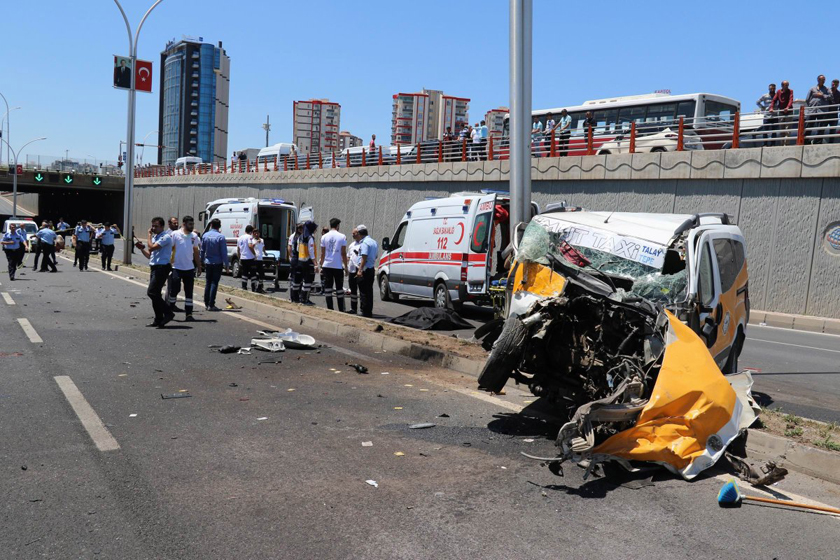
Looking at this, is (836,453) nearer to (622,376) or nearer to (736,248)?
(622,376)

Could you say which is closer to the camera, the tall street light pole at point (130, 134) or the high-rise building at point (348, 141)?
the tall street light pole at point (130, 134)

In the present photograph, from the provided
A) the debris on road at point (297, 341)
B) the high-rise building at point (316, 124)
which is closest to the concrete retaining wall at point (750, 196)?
the debris on road at point (297, 341)

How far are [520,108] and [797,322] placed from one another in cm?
1214

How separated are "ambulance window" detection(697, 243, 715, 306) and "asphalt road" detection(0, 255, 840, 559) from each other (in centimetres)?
179

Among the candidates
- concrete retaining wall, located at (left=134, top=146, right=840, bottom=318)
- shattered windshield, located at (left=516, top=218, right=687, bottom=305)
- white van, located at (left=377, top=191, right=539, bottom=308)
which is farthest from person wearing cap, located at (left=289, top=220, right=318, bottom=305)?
concrete retaining wall, located at (left=134, top=146, right=840, bottom=318)

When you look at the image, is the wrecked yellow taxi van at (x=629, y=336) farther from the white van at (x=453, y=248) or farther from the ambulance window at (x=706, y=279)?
the white van at (x=453, y=248)

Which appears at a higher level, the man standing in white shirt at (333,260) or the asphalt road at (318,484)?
the man standing in white shirt at (333,260)

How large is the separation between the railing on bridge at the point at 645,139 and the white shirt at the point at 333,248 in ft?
34.3

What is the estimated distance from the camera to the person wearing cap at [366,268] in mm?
13891

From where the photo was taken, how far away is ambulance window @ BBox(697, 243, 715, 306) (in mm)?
6444

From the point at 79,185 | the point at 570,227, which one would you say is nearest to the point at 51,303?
the point at 570,227

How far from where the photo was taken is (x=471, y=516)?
13.8 feet

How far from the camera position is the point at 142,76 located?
92.3 feet

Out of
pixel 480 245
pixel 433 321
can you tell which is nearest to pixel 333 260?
pixel 433 321
